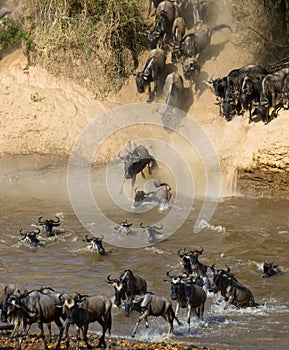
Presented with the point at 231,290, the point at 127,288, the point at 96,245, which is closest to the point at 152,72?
the point at 96,245

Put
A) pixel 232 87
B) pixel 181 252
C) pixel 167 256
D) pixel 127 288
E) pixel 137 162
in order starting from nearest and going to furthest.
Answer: pixel 127 288, pixel 167 256, pixel 181 252, pixel 137 162, pixel 232 87

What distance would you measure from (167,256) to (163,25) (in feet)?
30.9

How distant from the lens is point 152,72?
824 inches

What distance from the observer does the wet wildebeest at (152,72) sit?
20.9 m

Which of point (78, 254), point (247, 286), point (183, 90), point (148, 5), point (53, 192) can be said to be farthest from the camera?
point (148, 5)

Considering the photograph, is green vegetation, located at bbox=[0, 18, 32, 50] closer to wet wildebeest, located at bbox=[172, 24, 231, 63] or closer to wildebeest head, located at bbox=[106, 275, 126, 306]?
wet wildebeest, located at bbox=[172, 24, 231, 63]

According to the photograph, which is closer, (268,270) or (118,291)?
(118,291)

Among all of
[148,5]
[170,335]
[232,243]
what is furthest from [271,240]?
[148,5]

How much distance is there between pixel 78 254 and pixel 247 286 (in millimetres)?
3567

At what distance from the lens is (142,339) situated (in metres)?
10.3

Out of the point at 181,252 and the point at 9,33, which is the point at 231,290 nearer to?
the point at 181,252

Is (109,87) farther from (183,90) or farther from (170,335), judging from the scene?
(170,335)

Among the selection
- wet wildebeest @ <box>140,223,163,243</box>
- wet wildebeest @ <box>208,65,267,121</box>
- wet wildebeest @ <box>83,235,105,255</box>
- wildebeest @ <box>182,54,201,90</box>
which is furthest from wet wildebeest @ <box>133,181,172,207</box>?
wildebeest @ <box>182,54,201,90</box>

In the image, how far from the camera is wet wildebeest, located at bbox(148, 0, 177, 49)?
21.8 m
